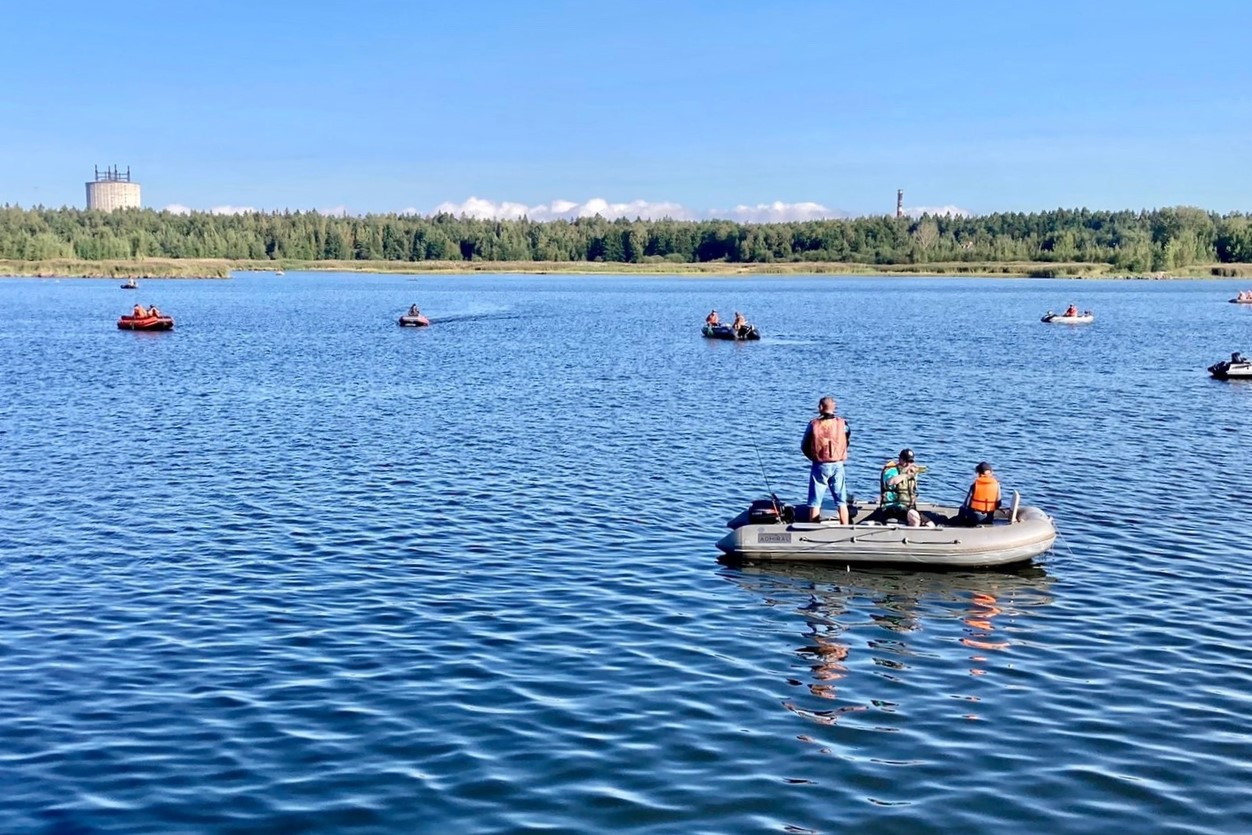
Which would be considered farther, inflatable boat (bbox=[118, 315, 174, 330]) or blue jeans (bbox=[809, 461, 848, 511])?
inflatable boat (bbox=[118, 315, 174, 330])

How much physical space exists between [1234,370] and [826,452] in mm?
41524

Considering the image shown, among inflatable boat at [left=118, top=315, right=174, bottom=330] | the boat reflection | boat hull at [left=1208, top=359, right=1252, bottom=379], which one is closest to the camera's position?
the boat reflection

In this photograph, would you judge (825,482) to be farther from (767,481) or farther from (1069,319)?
(1069,319)

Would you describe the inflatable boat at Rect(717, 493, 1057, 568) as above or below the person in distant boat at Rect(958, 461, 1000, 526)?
below

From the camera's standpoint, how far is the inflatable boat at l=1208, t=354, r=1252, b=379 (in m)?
57.9

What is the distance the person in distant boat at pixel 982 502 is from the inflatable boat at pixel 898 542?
0.65 feet

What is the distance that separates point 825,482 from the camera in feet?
80.9

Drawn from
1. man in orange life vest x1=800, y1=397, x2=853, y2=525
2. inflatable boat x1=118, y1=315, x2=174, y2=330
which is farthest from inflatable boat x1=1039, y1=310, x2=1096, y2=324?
man in orange life vest x1=800, y1=397, x2=853, y2=525

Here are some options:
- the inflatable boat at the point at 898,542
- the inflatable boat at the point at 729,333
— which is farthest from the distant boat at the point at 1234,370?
the inflatable boat at the point at 898,542

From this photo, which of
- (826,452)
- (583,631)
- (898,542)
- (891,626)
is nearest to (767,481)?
(826,452)

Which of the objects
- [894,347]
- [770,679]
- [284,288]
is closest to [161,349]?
[894,347]

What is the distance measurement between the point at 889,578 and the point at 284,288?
17698 cm

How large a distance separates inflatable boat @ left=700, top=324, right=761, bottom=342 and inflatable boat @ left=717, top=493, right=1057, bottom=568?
190ft

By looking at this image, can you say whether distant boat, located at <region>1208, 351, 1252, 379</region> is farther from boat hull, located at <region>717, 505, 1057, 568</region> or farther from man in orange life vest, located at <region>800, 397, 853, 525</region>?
man in orange life vest, located at <region>800, 397, 853, 525</region>
